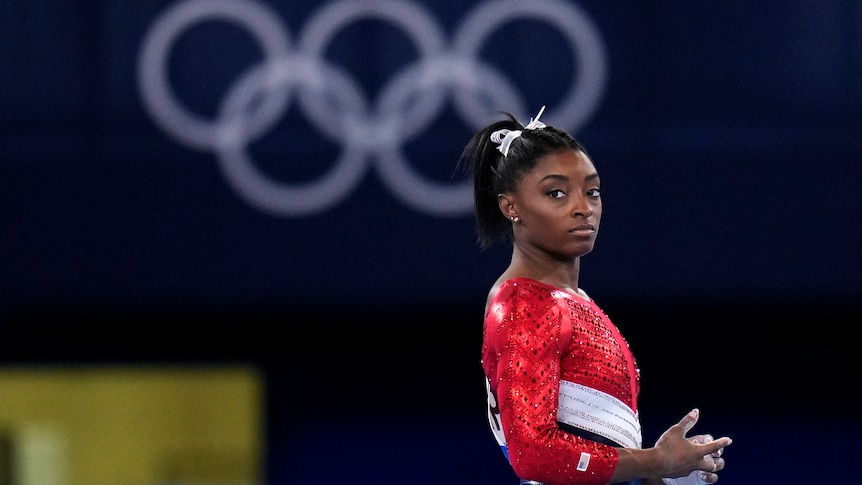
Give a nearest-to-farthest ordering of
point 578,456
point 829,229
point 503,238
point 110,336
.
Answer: point 578,456, point 503,238, point 829,229, point 110,336

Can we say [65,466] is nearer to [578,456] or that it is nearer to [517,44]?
[517,44]

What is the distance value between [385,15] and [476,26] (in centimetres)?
47

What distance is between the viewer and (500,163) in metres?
2.97

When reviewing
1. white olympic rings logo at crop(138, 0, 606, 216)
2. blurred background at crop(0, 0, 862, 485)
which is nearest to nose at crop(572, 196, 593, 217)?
blurred background at crop(0, 0, 862, 485)

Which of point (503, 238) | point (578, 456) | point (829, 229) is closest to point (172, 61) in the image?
point (829, 229)

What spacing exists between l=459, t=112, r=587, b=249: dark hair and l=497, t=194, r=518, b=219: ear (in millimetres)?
16

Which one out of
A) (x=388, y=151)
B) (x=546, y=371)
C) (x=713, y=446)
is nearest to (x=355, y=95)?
(x=388, y=151)

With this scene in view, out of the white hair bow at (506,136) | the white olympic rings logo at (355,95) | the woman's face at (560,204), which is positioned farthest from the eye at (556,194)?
the white olympic rings logo at (355,95)

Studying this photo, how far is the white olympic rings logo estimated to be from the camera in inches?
265

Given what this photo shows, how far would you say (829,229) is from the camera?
21.8 ft

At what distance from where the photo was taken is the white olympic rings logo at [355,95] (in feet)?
22.1

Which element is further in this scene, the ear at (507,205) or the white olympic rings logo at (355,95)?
the white olympic rings logo at (355,95)

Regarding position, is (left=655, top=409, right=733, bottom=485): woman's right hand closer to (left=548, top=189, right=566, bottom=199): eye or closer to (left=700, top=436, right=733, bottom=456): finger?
(left=700, top=436, right=733, bottom=456): finger

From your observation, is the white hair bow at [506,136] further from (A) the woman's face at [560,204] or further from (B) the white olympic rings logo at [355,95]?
(B) the white olympic rings logo at [355,95]
